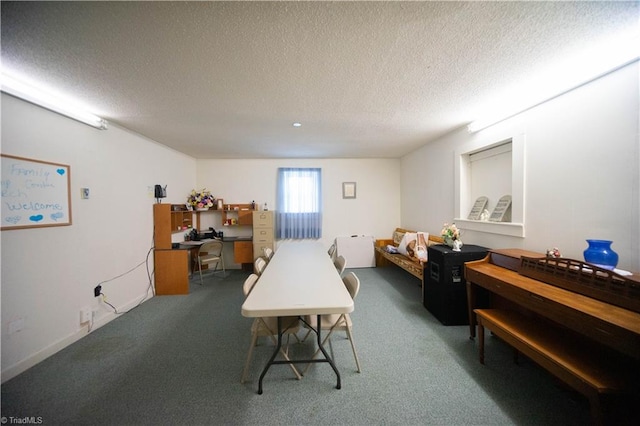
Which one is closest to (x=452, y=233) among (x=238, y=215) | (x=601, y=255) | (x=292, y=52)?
(x=601, y=255)

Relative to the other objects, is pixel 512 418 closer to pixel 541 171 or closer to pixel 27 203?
pixel 541 171

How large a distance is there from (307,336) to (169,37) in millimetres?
2693

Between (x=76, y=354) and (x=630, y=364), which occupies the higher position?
(x=630, y=364)

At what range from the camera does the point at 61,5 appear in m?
1.11

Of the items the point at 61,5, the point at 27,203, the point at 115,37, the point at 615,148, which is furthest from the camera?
the point at 27,203

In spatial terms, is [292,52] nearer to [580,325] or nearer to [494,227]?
[580,325]

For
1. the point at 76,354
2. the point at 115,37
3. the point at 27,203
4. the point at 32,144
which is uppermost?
the point at 115,37

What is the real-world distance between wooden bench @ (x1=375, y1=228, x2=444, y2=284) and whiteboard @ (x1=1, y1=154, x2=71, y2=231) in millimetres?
4143

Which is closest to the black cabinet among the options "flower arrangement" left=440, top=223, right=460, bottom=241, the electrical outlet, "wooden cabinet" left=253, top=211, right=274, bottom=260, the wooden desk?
"flower arrangement" left=440, top=223, right=460, bottom=241

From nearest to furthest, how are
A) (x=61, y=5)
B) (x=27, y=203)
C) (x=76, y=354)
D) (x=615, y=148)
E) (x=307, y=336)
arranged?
1. (x=61, y=5)
2. (x=615, y=148)
3. (x=27, y=203)
4. (x=76, y=354)
5. (x=307, y=336)

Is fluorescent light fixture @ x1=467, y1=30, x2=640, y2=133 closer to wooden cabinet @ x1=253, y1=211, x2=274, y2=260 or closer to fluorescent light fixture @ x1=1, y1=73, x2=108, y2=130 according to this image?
wooden cabinet @ x1=253, y1=211, x2=274, y2=260

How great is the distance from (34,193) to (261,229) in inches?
112

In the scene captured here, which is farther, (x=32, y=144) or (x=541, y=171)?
(x=541, y=171)

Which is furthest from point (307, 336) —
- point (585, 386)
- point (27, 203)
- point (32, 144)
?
point (32, 144)
